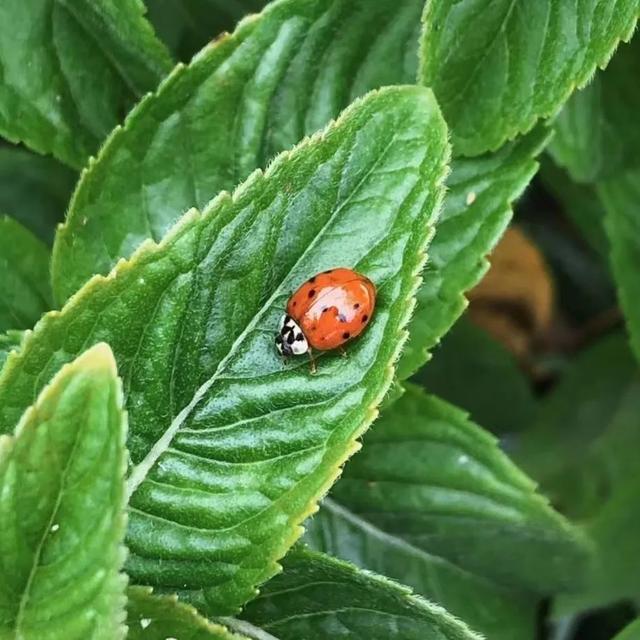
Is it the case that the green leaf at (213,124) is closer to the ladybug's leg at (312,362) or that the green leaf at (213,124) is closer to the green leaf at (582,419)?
the ladybug's leg at (312,362)

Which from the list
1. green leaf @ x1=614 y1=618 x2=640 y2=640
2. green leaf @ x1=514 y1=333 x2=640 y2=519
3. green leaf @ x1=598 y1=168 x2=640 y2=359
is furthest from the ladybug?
green leaf @ x1=514 y1=333 x2=640 y2=519

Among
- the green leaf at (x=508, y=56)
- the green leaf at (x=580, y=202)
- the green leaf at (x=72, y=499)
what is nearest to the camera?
the green leaf at (x=72, y=499)

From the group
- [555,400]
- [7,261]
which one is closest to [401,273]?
[7,261]

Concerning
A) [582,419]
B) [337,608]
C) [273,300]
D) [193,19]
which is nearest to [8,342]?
[273,300]

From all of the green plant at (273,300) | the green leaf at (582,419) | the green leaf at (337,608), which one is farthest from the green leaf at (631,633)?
the green leaf at (582,419)

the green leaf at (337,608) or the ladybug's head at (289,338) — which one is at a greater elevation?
the ladybug's head at (289,338)

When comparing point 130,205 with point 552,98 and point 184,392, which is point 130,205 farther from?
point 552,98

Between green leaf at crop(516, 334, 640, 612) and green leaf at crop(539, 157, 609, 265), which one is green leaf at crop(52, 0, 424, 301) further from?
green leaf at crop(516, 334, 640, 612)

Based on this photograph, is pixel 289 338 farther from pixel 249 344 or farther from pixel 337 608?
pixel 337 608
